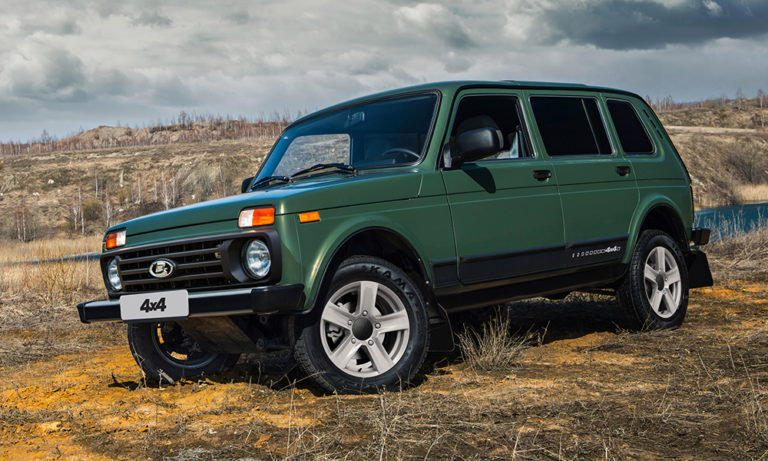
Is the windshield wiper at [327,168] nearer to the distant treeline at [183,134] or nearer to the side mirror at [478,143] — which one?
the side mirror at [478,143]

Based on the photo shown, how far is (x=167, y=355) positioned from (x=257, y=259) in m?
1.58

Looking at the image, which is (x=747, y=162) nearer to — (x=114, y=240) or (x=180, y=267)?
(x=114, y=240)

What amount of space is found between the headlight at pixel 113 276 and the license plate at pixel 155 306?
40 cm

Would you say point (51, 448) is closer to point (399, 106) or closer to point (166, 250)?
point (166, 250)

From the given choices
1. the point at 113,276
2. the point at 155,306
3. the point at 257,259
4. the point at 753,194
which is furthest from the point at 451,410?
the point at 753,194

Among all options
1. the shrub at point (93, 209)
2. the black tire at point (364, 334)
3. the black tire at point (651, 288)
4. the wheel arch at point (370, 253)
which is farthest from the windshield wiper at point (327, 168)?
the shrub at point (93, 209)

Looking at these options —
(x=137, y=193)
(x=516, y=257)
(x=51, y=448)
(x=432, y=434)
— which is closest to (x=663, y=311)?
(x=516, y=257)

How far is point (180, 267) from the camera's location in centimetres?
420

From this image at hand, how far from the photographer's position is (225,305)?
153 inches

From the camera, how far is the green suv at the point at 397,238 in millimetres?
4043

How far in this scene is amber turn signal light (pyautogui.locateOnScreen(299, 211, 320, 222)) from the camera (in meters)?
4.00

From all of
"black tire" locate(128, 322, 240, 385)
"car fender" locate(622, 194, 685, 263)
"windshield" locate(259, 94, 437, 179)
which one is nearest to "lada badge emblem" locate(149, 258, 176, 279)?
"black tire" locate(128, 322, 240, 385)

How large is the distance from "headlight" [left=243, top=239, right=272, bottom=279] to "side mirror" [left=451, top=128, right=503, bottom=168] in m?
1.46

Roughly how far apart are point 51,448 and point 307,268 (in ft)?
5.06
